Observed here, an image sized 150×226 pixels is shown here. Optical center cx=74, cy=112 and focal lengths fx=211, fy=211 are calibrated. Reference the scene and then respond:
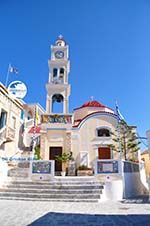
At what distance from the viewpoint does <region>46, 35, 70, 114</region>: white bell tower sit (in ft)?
66.2

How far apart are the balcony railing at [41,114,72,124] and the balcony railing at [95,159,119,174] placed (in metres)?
7.66

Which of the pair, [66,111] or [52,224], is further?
[66,111]

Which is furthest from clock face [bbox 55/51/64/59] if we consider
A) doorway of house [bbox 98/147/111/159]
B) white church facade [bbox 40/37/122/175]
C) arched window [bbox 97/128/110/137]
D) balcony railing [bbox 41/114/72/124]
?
doorway of house [bbox 98/147/111/159]

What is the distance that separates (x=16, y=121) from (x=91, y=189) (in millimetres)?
13364

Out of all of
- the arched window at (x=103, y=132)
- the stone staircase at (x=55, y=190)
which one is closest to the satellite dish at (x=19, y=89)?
the arched window at (x=103, y=132)

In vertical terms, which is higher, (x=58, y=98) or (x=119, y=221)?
(x=58, y=98)

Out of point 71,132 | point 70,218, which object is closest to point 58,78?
point 71,132

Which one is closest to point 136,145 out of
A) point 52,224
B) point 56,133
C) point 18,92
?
point 56,133

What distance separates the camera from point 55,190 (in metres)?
10.4

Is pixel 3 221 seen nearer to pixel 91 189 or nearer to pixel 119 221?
pixel 119 221

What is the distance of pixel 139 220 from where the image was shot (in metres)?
5.92

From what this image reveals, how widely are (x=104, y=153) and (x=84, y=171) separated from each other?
2.91 metres

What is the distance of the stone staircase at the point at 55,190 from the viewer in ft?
31.8

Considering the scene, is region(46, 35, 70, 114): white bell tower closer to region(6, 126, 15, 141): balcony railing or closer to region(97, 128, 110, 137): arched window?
region(97, 128, 110, 137): arched window
